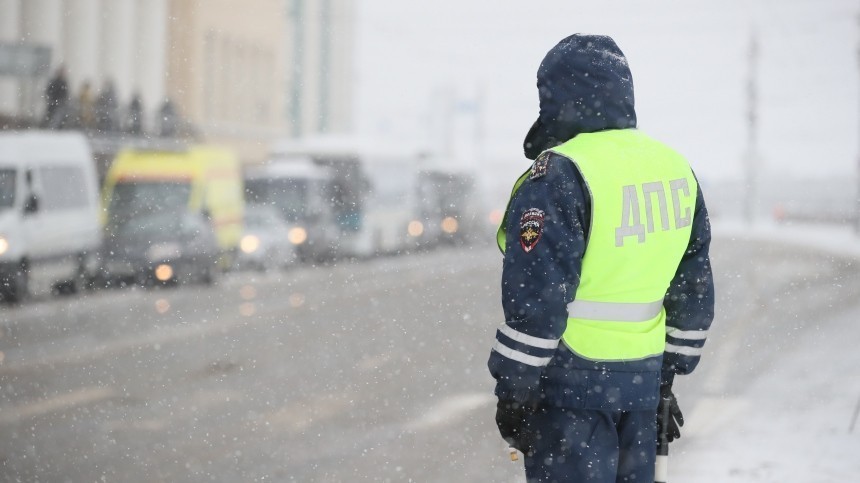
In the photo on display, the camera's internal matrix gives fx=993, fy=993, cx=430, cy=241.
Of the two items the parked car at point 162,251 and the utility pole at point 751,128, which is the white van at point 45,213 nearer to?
the parked car at point 162,251

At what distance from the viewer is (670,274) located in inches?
107

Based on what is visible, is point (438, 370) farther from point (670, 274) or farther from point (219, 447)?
point (670, 274)

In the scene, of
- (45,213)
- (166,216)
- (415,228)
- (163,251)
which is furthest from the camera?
(415,228)

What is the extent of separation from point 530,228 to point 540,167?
17 centimetres

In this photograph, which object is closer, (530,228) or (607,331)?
(530,228)

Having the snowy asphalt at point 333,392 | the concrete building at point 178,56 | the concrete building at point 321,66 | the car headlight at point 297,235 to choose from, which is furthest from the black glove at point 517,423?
the concrete building at point 321,66

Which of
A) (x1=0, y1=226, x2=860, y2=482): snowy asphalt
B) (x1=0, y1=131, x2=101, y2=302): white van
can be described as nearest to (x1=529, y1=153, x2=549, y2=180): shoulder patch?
(x1=0, y1=226, x2=860, y2=482): snowy asphalt

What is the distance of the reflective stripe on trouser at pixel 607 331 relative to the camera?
101 inches

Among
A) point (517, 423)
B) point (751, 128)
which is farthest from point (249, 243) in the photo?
point (751, 128)

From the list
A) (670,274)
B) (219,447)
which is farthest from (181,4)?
(670,274)

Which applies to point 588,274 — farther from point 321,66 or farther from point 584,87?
point 321,66

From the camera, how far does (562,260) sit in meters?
2.46

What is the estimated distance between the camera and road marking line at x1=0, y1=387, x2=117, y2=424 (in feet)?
20.9

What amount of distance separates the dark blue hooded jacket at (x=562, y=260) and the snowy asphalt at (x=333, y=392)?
92.7 inches
